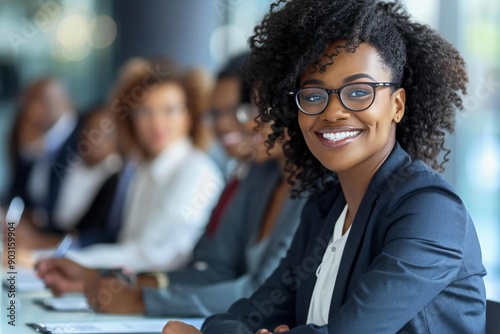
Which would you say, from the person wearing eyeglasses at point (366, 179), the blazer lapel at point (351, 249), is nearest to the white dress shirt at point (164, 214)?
the person wearing eyeglasses at point (366, 179)

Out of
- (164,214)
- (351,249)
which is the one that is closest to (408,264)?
(351,249)

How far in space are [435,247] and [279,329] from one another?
0.39 meters

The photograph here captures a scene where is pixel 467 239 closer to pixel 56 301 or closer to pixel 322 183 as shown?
pixel 322 183

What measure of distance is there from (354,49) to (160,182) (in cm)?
241

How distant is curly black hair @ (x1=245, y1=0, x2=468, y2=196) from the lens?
176 centimetres

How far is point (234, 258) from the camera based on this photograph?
3041mm

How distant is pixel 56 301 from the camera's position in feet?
8.52

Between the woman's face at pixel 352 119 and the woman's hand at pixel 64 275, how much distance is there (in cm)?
127

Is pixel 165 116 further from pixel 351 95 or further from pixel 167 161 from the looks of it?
pixel 351 95

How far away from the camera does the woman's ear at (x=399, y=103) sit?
5.90 ft

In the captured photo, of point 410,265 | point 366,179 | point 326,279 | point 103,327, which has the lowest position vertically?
point 103,327

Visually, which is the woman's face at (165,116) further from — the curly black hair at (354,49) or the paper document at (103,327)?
the curly black hair at (354,49)

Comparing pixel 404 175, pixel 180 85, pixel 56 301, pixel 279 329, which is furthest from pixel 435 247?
pixel 180 85

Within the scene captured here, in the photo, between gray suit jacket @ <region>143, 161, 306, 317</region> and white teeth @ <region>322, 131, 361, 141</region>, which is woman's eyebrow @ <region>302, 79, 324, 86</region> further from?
gray suit jacket @ <region>143, 161, 306, 317</region>
